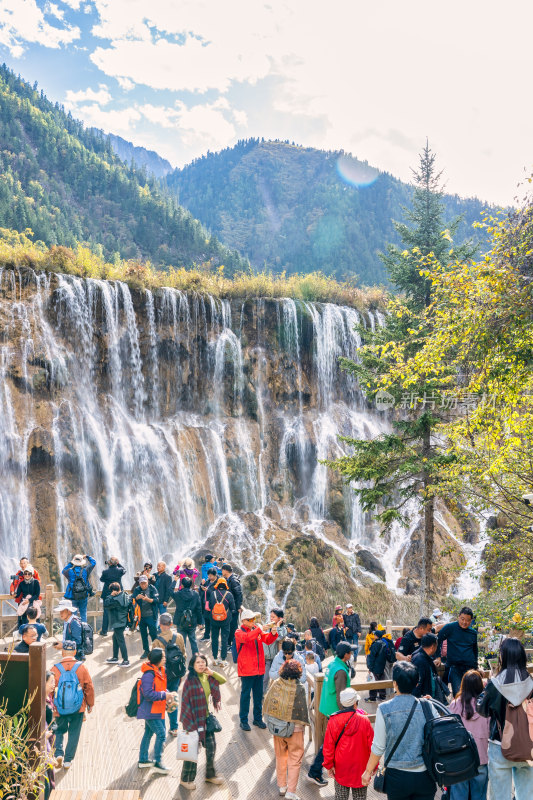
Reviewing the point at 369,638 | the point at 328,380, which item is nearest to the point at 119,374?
the point at 328,380

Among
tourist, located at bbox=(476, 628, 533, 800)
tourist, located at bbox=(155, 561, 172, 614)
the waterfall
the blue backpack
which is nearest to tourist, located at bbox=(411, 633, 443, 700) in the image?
tourist, located at bbox=(476, 628, 533, 800)

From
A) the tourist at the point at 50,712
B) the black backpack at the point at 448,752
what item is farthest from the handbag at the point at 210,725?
the black backpack at the point at 448,752

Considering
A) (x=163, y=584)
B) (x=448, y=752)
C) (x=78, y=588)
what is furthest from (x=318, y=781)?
(x=78, y=588)

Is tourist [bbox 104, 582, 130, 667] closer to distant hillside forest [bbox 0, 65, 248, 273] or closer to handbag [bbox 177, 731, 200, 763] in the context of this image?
handbag [bbox 177, 731, 200, 763]

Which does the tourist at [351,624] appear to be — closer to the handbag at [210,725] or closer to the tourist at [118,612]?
the tourist at [118,612]

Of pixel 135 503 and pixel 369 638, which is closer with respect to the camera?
pixel 369 638

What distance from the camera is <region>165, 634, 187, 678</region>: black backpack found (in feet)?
22.6

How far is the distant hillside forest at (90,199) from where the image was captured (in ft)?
234

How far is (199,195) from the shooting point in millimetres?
156375

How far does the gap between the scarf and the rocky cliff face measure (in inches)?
479

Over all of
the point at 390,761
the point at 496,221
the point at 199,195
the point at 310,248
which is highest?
the point at 199,195

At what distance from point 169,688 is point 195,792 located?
4.61 ft

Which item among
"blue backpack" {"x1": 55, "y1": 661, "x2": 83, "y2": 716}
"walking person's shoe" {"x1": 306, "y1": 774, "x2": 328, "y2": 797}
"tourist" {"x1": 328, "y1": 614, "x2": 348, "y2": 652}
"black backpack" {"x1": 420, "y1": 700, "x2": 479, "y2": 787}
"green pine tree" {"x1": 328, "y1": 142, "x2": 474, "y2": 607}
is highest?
"green pine tree" {"x1": 328, "y1": 142, "x2": 474, "y2": 607}

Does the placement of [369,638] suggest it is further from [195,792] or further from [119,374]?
[119,374]
